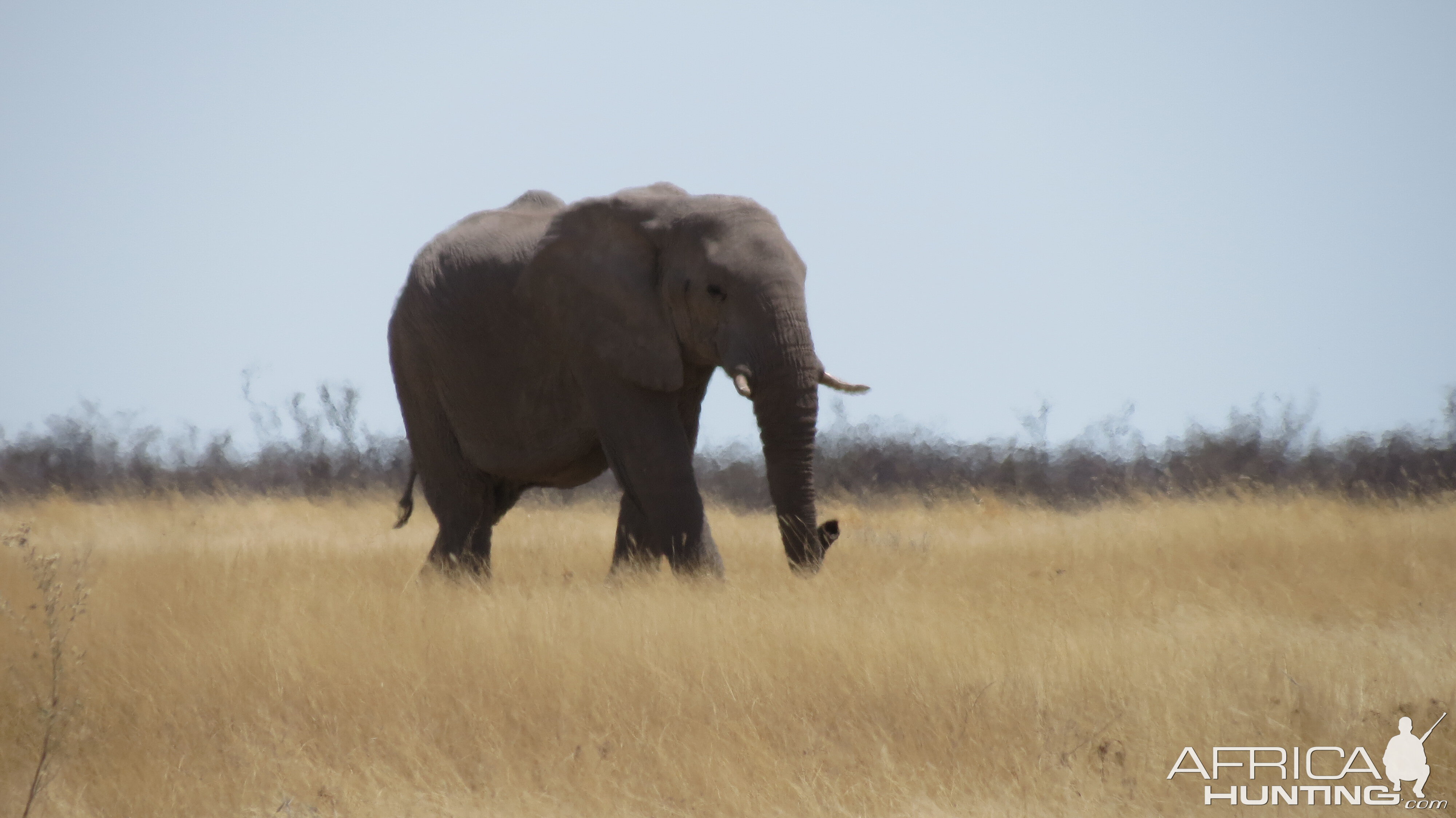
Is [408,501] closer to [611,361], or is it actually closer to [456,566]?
[456,566]

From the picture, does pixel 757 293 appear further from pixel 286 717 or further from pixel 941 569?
pixel 286 717

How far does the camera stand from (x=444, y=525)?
10.2 meters

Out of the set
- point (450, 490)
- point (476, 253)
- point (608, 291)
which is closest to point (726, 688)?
point (608, 291)

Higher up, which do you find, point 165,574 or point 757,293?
point 757,293

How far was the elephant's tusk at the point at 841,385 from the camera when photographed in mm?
8703

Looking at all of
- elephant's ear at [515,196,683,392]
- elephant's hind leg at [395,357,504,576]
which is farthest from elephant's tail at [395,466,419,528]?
elephant's ear at [515,196,683,392]

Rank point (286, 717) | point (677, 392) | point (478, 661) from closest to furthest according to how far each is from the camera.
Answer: point (286, 717) → point (478, 661) → point (677, 392)

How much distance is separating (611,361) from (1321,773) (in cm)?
514

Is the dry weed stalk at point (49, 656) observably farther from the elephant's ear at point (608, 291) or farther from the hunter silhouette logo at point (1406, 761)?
the hunter silhouette logo at point (1406, 761)

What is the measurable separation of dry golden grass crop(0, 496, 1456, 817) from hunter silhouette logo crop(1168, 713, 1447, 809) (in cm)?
9

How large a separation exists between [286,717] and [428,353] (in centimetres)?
465

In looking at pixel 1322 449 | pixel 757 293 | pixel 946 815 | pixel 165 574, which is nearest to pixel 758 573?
pixel 757 293

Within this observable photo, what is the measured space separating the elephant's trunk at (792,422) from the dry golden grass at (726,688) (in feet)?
1.18

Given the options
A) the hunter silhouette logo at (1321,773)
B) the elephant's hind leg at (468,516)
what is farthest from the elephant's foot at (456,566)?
the hunter silhouette logo at (1321,773)
